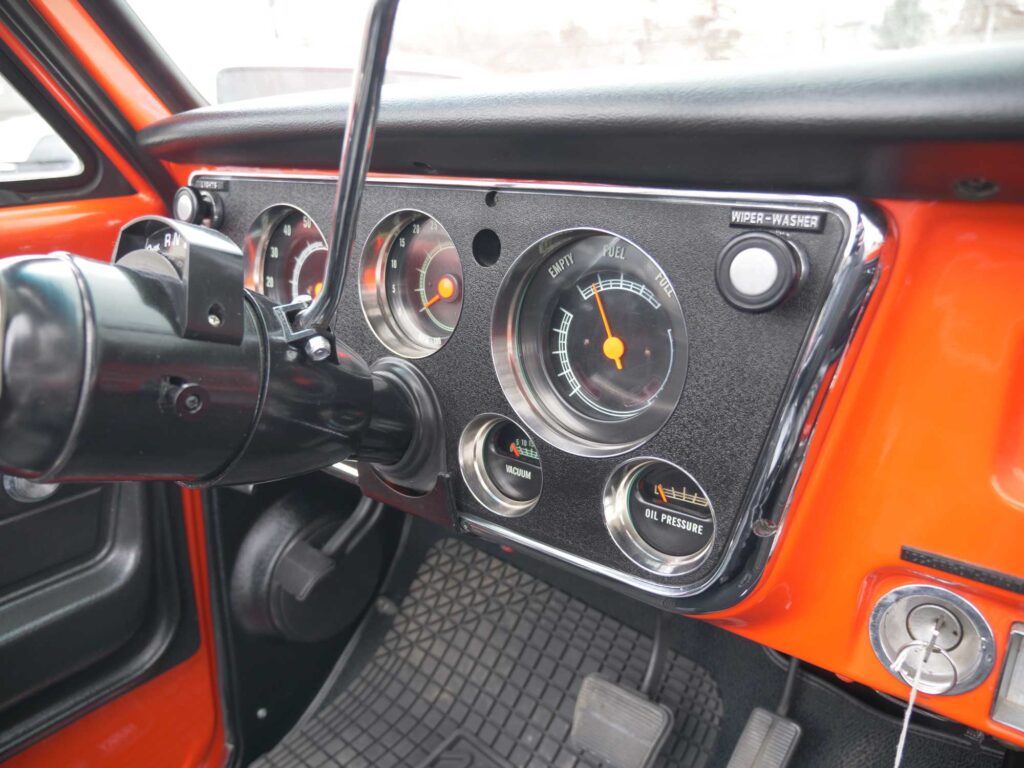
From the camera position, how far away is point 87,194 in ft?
5.36

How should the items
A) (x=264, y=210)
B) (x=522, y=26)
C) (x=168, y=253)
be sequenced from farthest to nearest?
1. (x=264, y=210)
2. (x=522, y=26)
3. (x=168, y=253)

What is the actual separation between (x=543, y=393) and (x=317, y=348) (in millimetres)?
421

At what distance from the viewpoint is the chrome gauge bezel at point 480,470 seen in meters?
1.26

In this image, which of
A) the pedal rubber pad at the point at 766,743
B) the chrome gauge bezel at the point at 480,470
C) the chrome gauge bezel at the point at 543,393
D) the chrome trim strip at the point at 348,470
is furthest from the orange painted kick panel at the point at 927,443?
the chrome trim strip at the point at 348,470

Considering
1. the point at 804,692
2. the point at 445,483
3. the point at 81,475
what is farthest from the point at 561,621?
the point at 81,475

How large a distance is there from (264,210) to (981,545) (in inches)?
52.3

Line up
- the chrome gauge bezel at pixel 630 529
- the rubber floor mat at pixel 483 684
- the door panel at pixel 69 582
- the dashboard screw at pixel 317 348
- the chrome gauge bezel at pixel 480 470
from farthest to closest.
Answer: the rubber floor mat at pixel 483 684 < the door panel at pixel 69 582 < the chrome gauge bezel at pixel 480 470 < the chrome gauge bezel at pixel 630 529 < the dashboard screw at pixel 317 348

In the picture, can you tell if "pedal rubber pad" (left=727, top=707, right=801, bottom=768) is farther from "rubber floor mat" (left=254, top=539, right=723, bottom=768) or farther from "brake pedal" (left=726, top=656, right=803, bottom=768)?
"rubber floor mat" (left=254, top=539, right=723, bottom=768)

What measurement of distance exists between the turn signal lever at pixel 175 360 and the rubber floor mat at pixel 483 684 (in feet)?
3.26

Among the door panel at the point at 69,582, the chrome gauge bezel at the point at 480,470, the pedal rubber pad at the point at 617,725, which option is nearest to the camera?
the chrome gauge bezel at the point at 480,470

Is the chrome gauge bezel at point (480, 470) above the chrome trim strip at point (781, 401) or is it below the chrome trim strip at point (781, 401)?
below

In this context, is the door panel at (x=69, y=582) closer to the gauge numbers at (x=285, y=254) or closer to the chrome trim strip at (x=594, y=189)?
the gauge numbers at (x=285, y=254)

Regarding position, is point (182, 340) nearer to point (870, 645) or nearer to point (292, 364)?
point (292, 364)

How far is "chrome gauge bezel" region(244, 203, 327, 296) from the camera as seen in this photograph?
151 cm
